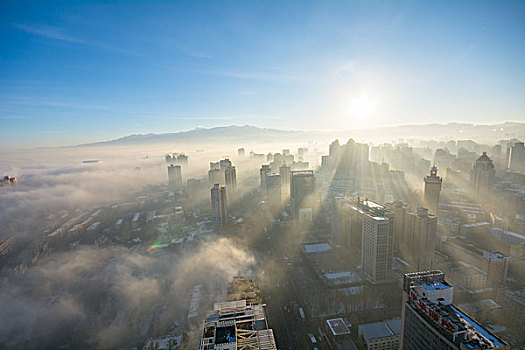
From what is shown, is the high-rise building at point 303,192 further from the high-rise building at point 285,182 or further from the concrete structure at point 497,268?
the concrete structure at point 497,268

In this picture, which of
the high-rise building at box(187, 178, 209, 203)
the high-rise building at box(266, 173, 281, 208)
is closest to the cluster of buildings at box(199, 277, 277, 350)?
the high-rise building at box(266, 173, 281, 208)

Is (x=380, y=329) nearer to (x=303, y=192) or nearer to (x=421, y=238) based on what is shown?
(x=421, y=238)

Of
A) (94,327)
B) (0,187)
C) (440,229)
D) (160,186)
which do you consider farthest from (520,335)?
(160,186)

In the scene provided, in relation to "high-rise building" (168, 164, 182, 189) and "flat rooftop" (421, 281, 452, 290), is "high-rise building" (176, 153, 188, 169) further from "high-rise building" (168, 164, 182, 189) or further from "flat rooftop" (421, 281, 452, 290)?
"flat rooftop" (421, 281, 452, 290)

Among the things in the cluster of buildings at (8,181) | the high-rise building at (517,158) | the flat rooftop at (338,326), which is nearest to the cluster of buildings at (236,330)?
the flat rooftop at (338,326)

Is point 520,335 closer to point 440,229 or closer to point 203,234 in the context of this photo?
point 440,229
